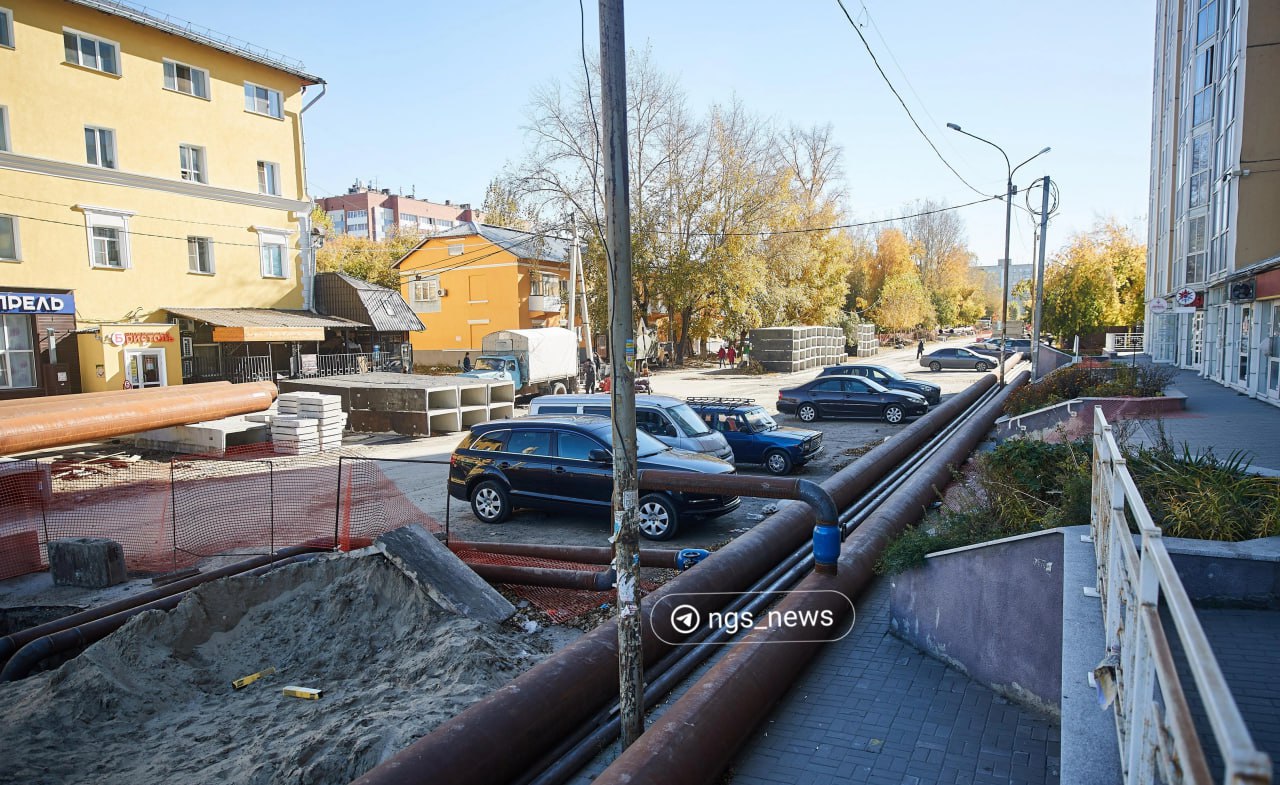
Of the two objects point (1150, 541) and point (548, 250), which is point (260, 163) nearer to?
point (548, 250)

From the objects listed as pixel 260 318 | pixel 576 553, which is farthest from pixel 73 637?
pixel 260 318

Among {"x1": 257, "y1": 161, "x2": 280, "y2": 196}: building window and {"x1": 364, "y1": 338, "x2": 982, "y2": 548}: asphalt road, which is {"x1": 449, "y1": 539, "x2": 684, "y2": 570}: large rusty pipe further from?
{"x1": 257, "y1": 161, "x2": 280, "y2": 196}: building window

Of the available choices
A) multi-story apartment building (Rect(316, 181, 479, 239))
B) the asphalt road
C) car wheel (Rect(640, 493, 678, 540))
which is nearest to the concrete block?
the asphalt road

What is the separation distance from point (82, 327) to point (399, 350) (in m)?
12.6

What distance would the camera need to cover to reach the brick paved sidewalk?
178 inches

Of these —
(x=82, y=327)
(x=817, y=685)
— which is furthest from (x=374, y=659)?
(x=82, y=327)

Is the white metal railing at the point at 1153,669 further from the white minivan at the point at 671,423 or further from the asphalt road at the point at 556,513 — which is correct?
the white minivan at the point at 671,423

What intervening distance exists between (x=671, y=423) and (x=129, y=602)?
322 inches

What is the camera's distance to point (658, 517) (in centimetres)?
1054

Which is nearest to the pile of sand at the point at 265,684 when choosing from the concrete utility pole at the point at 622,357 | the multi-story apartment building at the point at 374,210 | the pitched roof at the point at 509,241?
the concrete utility pole at the point at 622,357

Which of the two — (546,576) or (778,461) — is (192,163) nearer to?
(778,461)

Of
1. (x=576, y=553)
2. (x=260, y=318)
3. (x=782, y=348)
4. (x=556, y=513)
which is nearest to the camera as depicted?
(x=576, y=553)

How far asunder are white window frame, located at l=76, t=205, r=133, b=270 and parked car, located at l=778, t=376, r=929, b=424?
73.5ft

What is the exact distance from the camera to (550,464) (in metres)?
11.4
